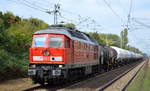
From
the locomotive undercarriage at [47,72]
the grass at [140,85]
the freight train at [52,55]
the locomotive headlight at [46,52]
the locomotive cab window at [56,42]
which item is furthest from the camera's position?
the grass at [140,85]

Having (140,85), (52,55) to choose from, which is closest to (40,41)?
(52,55)

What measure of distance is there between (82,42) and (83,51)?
0.78 meters

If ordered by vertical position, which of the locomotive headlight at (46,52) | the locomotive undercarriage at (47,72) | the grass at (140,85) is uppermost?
the locomotive headlight at (46,52)

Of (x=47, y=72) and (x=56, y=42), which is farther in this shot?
(x=56, y=42)

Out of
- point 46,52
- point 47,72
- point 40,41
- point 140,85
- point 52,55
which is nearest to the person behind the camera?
point 47,72

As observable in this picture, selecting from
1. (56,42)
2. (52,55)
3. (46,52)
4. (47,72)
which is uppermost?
(56,42)

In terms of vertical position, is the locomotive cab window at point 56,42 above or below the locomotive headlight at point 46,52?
above

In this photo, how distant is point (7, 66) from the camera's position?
20547mm

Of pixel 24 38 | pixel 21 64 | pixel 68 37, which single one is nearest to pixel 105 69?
pixel 24 38

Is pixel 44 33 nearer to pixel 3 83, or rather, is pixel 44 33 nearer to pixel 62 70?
pixel 62 70

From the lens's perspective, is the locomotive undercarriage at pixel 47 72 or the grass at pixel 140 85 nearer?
the locomotive undercarriage at pixel 47 72

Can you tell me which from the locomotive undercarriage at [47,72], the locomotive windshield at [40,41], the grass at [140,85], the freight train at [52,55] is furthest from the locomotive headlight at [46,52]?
the grass at [140,85]

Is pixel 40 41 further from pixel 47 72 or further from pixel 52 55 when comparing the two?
pixel 47 72

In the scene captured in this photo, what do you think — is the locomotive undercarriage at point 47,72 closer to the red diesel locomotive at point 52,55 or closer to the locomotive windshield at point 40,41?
the red diesel locomotive at point 52,55
